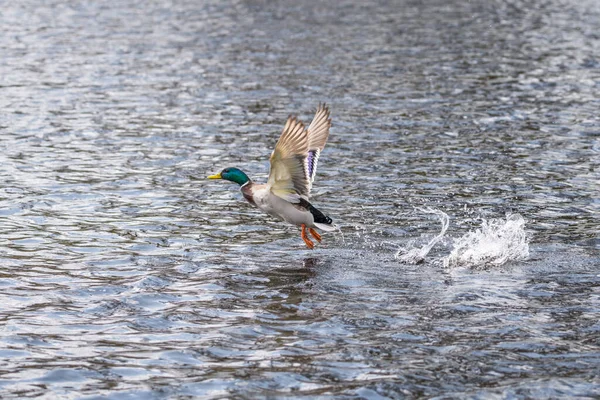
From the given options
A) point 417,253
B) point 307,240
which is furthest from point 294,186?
point 417,253

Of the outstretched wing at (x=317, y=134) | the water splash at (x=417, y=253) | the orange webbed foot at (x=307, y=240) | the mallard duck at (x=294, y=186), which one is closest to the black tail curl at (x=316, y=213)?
the mallard duck at (x=294, y=186)

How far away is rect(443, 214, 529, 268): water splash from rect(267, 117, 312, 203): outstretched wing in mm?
2157

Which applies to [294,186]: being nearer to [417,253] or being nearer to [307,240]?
[307,240]

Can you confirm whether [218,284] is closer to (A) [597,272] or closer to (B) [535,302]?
(B) [535,302]

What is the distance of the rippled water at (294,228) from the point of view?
9.02m

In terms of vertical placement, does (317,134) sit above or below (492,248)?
above

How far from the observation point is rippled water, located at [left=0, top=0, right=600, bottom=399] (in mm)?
9016

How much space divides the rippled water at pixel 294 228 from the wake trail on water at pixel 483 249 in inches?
7.0

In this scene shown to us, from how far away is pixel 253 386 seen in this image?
8484 millimetres

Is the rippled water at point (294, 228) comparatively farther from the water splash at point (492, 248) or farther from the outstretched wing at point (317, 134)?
the outstretched wing at point (317, 134)

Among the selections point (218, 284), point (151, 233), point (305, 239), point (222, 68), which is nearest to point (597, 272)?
point (305, 239)

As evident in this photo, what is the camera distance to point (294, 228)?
14844mm

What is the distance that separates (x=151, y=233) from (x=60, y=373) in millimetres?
5440

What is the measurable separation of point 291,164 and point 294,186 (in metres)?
0.47
